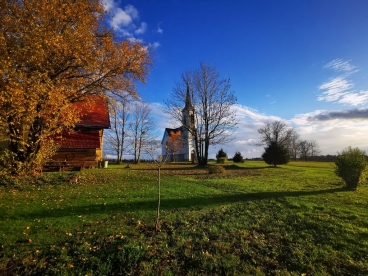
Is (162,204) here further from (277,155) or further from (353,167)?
(277,155)

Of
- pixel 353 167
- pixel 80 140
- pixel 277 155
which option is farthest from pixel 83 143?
pixel 277 155

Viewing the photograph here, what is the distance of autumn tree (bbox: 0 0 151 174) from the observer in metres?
10.8

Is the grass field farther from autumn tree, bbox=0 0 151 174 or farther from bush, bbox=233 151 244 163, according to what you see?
bush, bbox=233 151 244 163

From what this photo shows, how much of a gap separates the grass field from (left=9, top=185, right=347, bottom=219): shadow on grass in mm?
38

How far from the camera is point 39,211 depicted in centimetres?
749

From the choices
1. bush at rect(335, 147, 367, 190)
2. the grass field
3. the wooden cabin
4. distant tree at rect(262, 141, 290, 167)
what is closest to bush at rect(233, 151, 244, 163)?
distant tree at rect(262, 141, 290, 167)

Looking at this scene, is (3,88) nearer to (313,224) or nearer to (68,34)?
(68,34)

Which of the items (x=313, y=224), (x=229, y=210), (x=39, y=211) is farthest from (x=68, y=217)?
(x=313, y=224)

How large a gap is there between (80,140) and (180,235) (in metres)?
18.9

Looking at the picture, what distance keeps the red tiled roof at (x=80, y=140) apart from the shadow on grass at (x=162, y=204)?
47.3ft

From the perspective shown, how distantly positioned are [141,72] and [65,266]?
1461 centimetres

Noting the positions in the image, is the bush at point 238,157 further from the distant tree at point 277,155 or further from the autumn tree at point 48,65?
the autumn tree at point 48,65

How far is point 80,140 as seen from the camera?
21.7m

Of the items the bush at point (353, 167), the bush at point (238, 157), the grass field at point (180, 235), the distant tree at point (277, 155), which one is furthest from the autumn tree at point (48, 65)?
the bush at point (238, 157)
